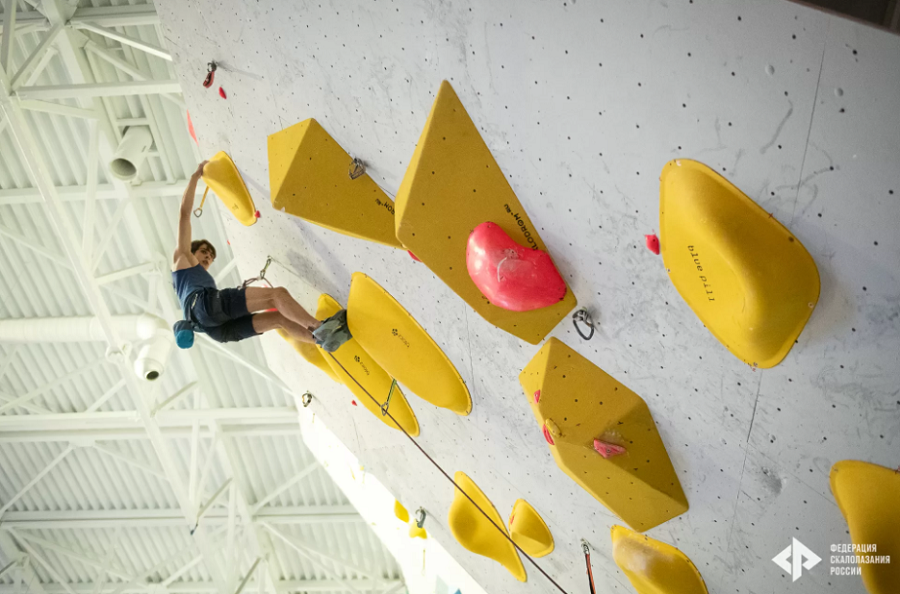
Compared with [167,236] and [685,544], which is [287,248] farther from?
[167,236]

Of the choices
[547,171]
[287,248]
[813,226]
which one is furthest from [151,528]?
[813,226]

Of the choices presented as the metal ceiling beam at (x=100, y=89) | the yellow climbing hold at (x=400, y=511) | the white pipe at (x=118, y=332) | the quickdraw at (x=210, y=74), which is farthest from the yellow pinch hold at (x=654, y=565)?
the white pipe at (x=118, y=332)

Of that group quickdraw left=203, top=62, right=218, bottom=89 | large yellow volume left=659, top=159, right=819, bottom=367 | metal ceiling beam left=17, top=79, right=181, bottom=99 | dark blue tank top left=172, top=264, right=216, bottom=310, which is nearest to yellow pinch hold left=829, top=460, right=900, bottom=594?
large yellow volume left=659, top=159, right=819, bottom=367

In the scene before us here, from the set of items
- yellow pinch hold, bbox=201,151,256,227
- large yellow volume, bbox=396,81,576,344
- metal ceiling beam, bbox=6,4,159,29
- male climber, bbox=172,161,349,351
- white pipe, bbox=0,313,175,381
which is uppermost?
metal ceiling beam, bbox=6,4,159,29

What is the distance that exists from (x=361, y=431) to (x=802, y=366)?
3.56 metres

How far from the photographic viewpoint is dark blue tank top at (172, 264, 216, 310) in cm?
397

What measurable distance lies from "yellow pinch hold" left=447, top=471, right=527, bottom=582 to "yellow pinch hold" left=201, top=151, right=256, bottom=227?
6.74 feet

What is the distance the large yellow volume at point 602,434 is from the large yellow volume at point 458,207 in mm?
167

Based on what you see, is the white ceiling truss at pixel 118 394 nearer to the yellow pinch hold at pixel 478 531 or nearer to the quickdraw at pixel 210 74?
the quickdraw at pixel 210 74

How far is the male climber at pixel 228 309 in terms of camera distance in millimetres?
3740

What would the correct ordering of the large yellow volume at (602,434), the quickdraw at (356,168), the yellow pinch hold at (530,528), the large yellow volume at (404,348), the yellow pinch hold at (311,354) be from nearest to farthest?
1. the large yellow volume at (602,434)
2. the quickdraw at (356,168)
3. the large yellow volume at (404,348)
4. the yellow pinch hold at (530,528)
5. the yellow pinch hold at (311,354)

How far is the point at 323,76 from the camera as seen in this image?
2508 mm

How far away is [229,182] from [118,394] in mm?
5766

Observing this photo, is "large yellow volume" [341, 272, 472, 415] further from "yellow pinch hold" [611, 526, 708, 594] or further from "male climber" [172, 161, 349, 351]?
"yellow pinch hold" [611, 526, 708, 594]
